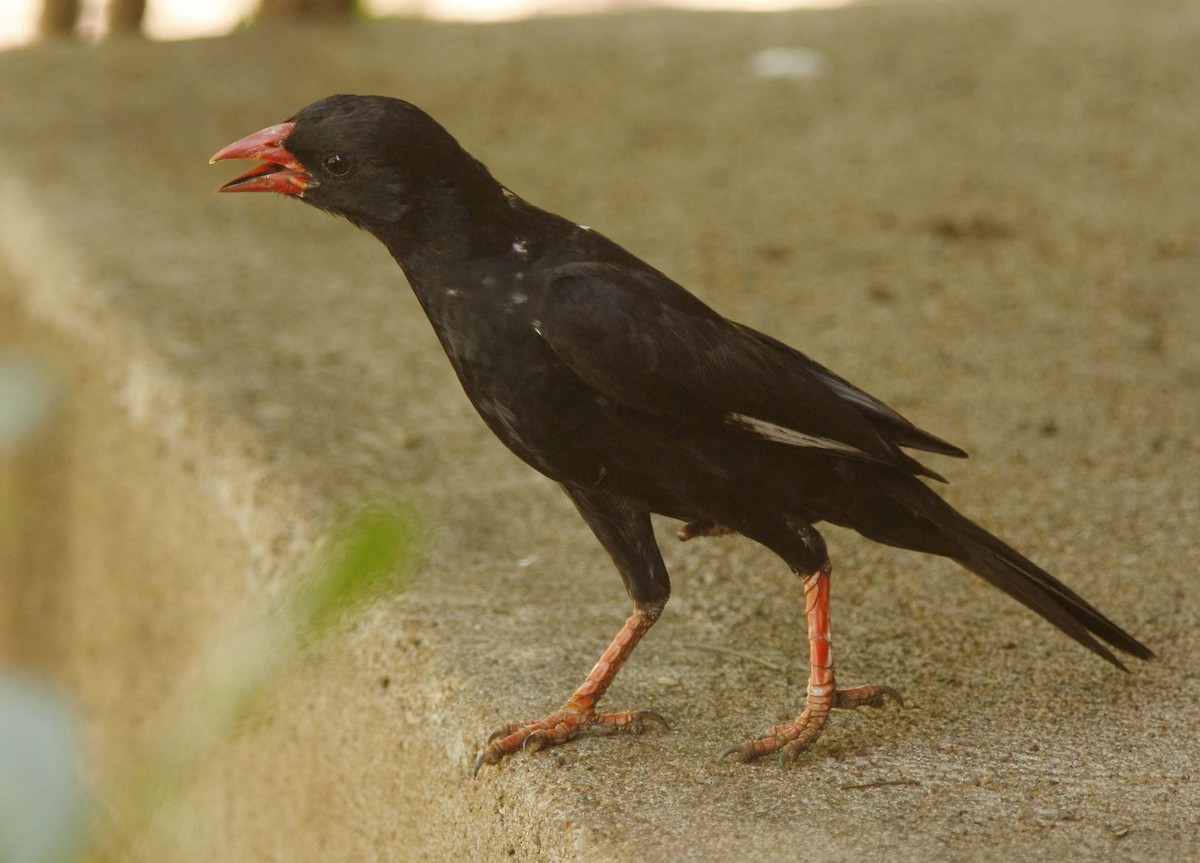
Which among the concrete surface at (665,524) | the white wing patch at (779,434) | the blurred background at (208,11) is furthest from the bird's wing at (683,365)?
the blurred background at (208,11)

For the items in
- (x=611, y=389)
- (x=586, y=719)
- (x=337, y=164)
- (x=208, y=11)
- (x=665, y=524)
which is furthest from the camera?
(x=208, y=11)

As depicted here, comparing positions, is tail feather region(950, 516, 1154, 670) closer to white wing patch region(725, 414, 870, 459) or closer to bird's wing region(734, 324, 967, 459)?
bird's wing region(734, 324, 967, 459)

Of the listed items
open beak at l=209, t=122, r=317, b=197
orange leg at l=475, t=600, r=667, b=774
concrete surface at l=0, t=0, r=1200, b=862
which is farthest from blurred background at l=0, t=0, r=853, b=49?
orange leg at l=475, t=600, r=667, b=774

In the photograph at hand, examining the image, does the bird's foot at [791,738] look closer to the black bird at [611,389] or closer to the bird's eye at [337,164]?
the black bird at [611,389]

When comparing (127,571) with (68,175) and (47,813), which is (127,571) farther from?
(47,813)

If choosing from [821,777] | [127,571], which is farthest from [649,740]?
[127,571]

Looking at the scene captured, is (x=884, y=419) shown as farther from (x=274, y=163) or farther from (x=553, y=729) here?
(x=274, y=163)

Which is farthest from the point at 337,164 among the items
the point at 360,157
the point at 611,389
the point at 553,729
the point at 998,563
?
the point at 998,563
